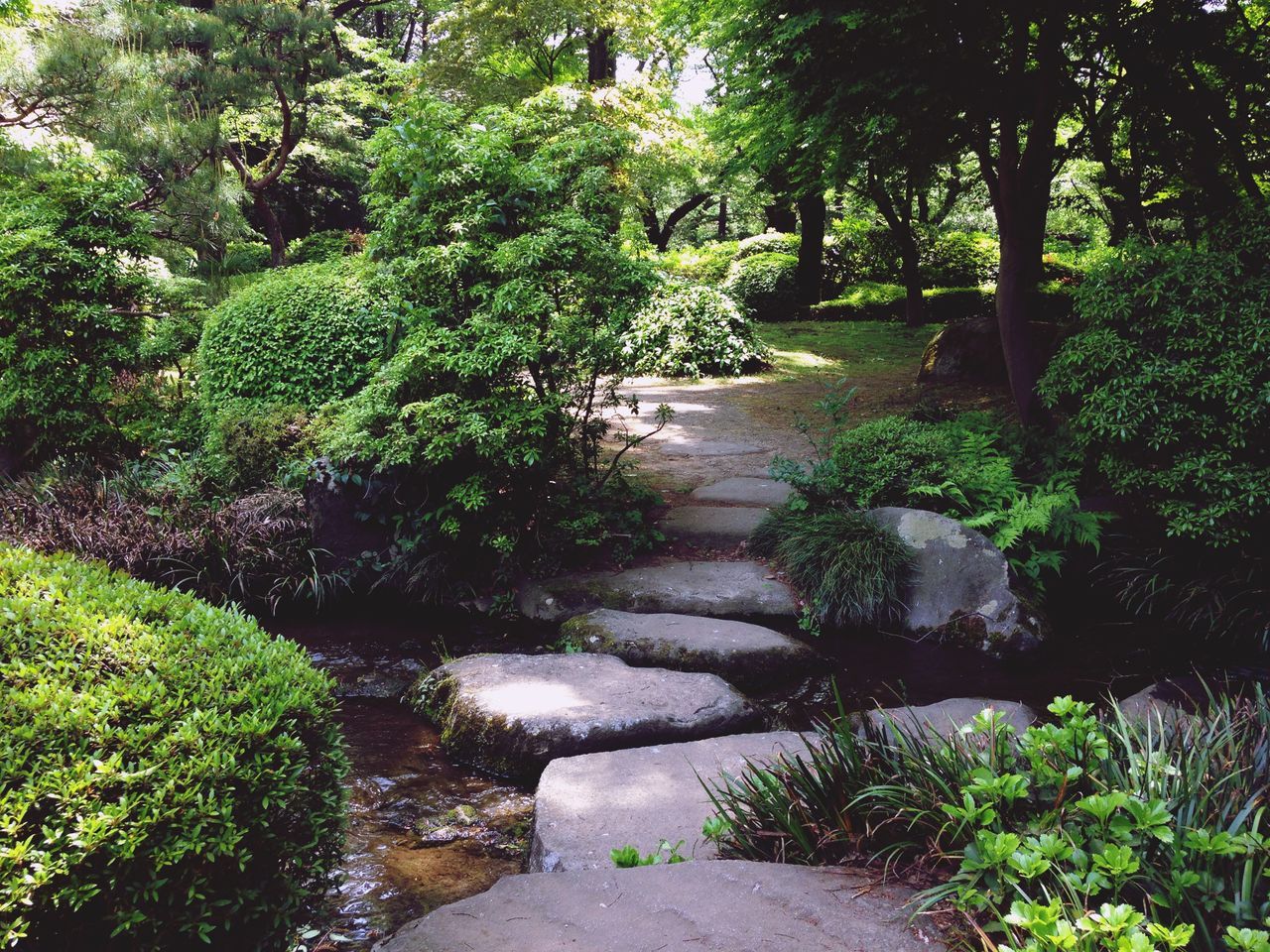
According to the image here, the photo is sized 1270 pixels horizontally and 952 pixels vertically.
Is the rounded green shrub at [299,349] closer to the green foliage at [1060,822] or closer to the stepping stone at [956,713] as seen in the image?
the stepping stone at [956,713]

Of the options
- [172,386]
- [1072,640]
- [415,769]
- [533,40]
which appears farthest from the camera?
[533,40]

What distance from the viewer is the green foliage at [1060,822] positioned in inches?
71.0

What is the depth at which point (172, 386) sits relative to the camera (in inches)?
306

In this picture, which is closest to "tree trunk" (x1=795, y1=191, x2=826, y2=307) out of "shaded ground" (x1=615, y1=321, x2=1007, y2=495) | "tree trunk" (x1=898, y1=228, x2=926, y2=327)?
"tree trunk" (x1=898, y1=228, x2=926, y2=327)

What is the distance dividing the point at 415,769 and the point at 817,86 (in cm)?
610

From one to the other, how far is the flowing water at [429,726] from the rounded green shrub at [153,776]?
67 cm

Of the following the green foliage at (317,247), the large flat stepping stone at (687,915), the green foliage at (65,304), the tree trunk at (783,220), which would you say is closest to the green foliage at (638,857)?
the large flat stepping stone at (687,915)

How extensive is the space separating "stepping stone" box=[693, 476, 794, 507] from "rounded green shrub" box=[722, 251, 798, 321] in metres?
12.0

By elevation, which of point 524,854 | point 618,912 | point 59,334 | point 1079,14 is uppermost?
point 1079,14

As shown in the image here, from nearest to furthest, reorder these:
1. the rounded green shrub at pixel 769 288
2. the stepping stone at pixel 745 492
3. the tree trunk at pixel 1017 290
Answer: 1. the stepping stone at pixel 745 492
2. the tree trunk at pixel 1017 290
3. the rounded green shrub at pixel 769 288

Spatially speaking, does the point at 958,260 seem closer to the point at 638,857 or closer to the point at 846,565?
the point at 846,565

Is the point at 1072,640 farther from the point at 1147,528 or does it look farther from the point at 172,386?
the point at 172,386

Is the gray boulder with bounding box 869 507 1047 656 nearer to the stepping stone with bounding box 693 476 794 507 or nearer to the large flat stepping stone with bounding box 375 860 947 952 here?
the stepping stone with bounding box 693 476 794 507

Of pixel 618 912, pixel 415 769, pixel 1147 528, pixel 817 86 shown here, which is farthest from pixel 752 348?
pixel 618 912
